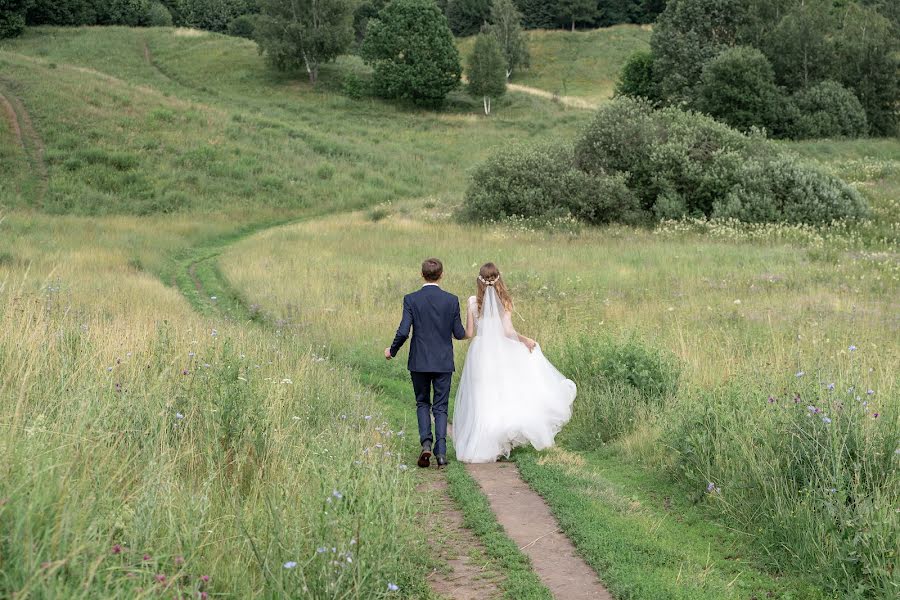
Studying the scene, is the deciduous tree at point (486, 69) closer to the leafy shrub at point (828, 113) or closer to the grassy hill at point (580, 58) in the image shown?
the grassy hill at point (580, 58)

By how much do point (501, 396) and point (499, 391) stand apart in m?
0.07

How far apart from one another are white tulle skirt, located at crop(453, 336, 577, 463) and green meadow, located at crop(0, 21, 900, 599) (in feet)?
1.10

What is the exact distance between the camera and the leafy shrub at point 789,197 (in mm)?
28750

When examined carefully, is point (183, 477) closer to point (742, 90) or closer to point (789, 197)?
point (789, 197)

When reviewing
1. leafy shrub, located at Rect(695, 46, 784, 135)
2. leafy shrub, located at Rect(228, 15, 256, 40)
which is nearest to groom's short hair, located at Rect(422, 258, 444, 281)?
leafy shrub, located at Rect(695, 46, 784, 135)

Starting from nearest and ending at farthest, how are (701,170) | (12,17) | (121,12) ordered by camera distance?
1. (701,170)
2. (12,17)
3. (121,12)

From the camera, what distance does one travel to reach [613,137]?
32.6 meters

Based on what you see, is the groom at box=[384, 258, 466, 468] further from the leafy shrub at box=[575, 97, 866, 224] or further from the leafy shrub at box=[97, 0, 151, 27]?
the leafy shrub at box=[97, 0, 151, 27]

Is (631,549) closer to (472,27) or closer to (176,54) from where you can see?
(176,54)

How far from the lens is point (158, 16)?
A: 98812 mm

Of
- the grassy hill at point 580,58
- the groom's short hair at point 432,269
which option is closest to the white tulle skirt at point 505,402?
the groom's short hair at point 432,269

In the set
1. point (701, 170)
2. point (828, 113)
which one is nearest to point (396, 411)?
point (701, 170)

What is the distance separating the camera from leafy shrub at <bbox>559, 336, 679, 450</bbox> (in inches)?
419

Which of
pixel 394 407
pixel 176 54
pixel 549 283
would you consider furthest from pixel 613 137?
pixel 176 54
